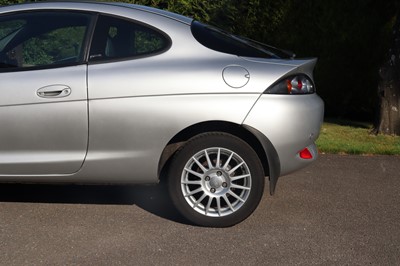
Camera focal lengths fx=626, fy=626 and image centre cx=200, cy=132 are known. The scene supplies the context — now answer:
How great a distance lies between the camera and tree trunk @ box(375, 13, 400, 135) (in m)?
8.95

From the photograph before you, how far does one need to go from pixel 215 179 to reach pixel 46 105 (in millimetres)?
1412

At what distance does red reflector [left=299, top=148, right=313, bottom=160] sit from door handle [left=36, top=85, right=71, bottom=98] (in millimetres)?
1859

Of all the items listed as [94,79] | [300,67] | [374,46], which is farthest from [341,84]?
[94,79]

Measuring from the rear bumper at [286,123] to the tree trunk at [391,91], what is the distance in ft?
14.5

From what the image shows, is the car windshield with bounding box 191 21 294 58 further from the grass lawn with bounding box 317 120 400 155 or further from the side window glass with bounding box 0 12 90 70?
the grass lawn with bounding box 317 120 400 155

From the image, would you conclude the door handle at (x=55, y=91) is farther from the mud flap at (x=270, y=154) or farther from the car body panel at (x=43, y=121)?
the mud flap at (x=270, y=154)

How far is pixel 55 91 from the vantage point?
4.75 m

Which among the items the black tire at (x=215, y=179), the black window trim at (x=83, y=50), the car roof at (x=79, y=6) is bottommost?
the black tire at (x=215, y=179)

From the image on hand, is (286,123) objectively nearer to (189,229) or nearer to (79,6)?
(189,229)

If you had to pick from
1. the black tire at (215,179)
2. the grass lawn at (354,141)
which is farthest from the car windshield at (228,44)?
the grass lawn at (354,141)

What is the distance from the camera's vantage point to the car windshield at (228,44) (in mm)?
4953

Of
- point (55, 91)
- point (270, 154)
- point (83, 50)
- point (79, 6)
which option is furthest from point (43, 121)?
point (270, 154)

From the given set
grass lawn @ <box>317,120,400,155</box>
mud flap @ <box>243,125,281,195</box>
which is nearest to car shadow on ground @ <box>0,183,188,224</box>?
mud flap @ <box>243,125,281,195</box>

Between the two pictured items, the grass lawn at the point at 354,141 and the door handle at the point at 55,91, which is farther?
the grass lawn at the point at 354,141
